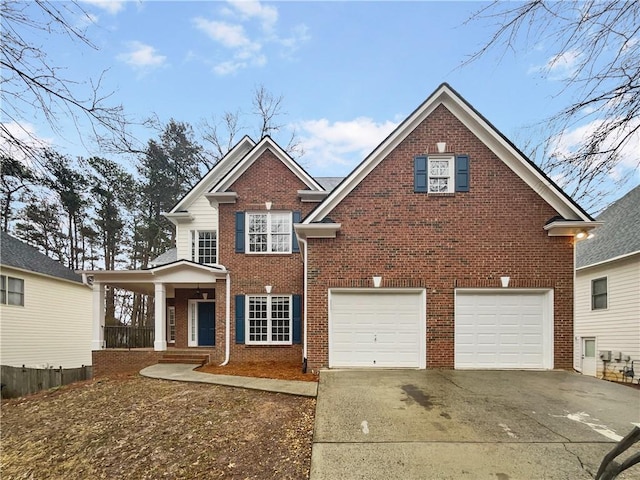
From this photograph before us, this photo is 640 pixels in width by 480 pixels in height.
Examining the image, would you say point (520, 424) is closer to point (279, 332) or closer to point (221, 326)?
point (279, 332)

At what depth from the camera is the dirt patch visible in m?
9.25

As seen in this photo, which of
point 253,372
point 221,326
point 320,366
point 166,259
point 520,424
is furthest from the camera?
point 166,259

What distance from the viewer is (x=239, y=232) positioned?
12.8 metres

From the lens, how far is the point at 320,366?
30.8ft

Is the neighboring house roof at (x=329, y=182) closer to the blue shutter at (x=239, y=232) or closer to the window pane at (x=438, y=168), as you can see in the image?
the blue shutter at (x=239, y=232)

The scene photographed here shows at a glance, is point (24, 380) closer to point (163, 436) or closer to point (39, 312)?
point (39, 312)

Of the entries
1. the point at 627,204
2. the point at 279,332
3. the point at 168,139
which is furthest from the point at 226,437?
the point at 168,139

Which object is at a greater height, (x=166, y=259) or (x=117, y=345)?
(x=166, y=259)

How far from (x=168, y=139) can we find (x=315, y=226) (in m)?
20.9

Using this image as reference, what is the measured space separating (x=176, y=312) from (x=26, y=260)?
25.6ft

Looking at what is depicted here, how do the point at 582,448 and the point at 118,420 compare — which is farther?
the point at 118,420

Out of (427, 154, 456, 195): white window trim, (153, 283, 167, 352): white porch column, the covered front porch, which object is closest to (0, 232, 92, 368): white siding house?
the covered front porch

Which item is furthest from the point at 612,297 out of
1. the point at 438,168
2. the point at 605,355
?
the point at 438,168

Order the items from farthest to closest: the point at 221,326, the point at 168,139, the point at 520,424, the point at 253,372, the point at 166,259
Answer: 1. the point at 168,139
2. the point at 166,259
3. the point at 221,326
4. the point at 253,372
5. the point at 520,424
